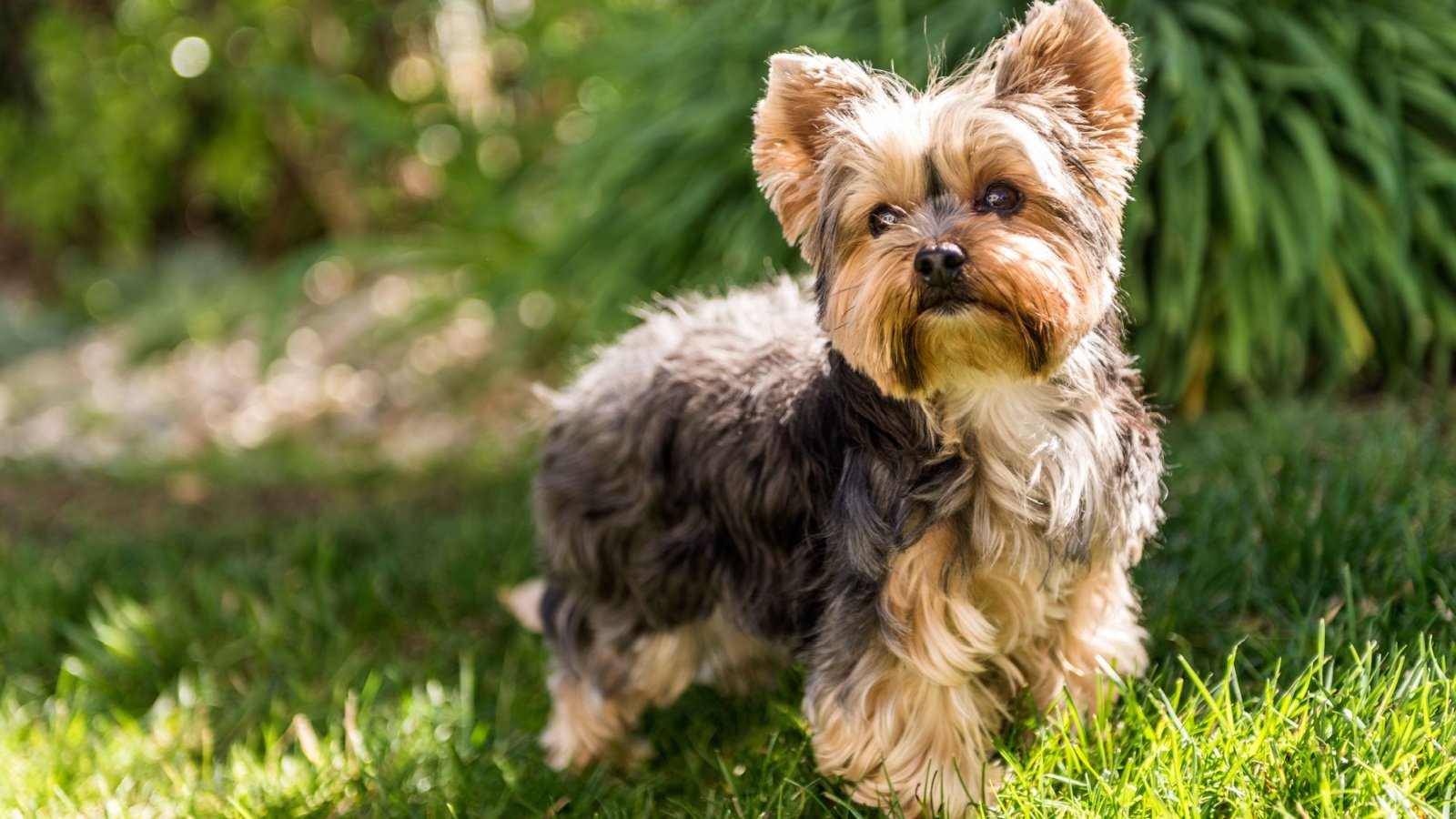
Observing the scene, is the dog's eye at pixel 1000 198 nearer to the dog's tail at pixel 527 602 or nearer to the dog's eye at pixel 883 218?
the dog's eye at pixel 883 218

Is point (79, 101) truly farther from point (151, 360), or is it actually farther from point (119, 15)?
point (151, 360)

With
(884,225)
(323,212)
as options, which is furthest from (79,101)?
(884,225)

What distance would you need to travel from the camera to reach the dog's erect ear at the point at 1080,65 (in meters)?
2.42

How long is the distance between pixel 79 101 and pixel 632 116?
661cm

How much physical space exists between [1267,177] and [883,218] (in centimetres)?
276

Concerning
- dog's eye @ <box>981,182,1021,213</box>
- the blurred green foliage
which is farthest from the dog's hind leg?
the blurred green foliage

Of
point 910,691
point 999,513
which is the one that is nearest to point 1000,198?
point 999,513

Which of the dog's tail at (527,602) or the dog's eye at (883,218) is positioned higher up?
the dog's eye at (883,218)

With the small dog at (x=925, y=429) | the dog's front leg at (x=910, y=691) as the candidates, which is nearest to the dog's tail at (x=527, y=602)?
the small dog at (x=925, y=429)

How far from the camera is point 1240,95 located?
4.41m

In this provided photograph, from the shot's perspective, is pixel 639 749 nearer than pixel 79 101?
Yes

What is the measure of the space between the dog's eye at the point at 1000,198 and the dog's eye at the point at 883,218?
16 centimetres

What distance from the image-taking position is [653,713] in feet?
11.6

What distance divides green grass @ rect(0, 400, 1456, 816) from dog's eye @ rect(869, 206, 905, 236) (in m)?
1.08
